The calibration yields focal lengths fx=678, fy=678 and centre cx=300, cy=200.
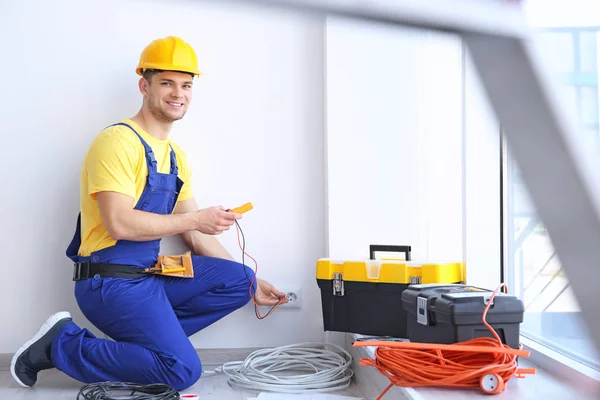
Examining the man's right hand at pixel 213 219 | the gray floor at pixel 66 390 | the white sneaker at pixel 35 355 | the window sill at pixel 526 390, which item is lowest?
the gray floor at pixel 66 390

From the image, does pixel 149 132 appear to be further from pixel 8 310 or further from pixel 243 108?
pixel 8 310

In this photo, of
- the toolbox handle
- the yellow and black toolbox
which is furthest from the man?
the toolbox handle

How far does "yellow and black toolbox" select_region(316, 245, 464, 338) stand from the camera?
256 centimetres

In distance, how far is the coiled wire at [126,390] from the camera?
2354 millimetres

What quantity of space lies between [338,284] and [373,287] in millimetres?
155

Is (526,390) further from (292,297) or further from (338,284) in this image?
(292,297)

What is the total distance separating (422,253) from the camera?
9.79ft

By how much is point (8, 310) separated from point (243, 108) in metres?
1.40

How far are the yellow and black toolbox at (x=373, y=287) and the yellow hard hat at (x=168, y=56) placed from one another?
985 mm

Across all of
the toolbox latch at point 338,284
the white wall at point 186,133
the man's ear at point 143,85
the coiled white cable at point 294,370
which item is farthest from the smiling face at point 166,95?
the coiled white cable at point 294,370

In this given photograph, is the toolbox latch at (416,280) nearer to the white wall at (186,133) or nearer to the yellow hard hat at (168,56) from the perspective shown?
the white wall at (186,133)

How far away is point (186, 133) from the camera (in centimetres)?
310

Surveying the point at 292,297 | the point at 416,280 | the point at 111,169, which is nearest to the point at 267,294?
the point at 292,297

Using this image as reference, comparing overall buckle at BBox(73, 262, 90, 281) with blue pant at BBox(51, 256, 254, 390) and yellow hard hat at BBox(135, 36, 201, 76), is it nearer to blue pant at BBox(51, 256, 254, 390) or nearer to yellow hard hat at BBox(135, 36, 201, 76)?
blue pant at BBox(51, 256, 254, 390)
